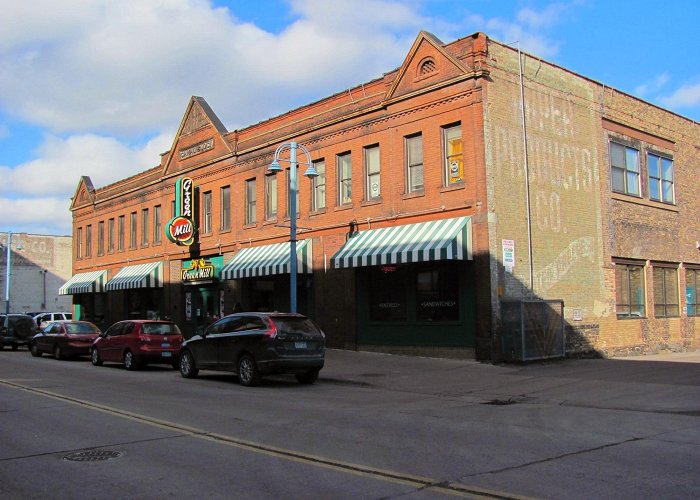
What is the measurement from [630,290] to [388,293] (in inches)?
369

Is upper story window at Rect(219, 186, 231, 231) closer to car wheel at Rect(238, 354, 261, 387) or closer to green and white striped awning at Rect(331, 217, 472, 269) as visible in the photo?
green and white striped awning at Rect(331, 217, 472, 269)

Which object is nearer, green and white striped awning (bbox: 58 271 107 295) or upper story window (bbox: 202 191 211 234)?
upper story window (bbox: 202 191 211 234)

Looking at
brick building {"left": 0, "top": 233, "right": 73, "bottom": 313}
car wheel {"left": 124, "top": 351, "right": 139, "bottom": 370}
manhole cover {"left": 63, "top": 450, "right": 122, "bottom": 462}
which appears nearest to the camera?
manhole cover {"left": 63, "top": 450, "right": 122, "bottom": 462}

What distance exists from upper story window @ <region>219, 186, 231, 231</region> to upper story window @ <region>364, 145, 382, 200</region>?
372 inches

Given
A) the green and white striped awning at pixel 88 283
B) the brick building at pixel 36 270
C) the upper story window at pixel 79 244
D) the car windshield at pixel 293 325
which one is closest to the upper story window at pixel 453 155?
the car windshield at pixel 293 325

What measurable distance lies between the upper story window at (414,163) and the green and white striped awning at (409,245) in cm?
141

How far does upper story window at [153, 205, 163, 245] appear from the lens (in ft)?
118

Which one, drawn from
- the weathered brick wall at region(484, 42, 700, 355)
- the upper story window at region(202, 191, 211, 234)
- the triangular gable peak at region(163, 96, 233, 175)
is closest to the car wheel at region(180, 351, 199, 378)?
the weathered brick wall at region(484, 42, 700, 355)

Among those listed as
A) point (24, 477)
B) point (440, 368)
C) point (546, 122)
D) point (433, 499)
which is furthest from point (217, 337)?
point (546, 122)

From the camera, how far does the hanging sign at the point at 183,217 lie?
1258 inches

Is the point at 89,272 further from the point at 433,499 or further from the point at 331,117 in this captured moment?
the point at 433,499

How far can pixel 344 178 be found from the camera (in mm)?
24453

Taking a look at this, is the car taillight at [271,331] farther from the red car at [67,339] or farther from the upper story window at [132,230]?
the upper story window at [132,230]

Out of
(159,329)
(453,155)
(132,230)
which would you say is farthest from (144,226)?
(453,155)
